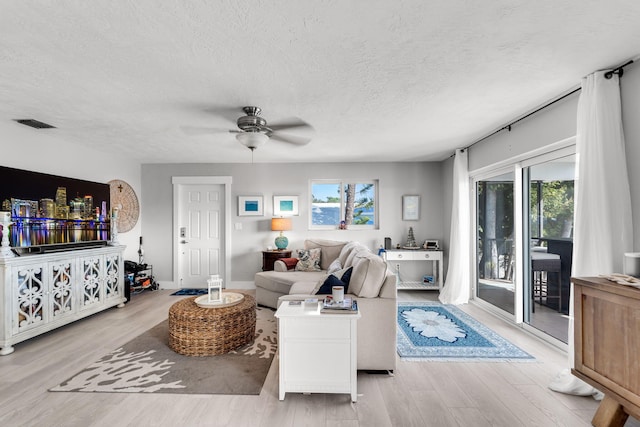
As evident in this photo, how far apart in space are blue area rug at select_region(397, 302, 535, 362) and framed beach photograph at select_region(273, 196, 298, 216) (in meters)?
2.57

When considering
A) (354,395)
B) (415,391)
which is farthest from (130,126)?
(415,391)

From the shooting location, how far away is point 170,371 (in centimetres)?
235

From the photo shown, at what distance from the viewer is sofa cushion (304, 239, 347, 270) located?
4559 millimetres

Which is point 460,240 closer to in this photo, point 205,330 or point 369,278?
point 369,278

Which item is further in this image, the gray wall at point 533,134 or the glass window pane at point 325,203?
the glass window pane at point 325,203

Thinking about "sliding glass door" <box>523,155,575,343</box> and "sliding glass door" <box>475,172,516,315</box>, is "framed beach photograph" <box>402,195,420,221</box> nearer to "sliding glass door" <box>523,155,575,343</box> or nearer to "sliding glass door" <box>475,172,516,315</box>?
"sliding glass door" <box>475,172,516,315</box>

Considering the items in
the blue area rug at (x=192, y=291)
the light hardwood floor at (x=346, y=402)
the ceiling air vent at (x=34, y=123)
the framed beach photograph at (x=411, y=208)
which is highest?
the ceiling air vent at (x=34, y=123)

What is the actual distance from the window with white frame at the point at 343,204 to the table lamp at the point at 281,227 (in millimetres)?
502

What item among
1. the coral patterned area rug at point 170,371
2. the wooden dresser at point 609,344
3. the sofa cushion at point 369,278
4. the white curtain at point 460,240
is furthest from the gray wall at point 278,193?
the wooden dresser at point 609,344

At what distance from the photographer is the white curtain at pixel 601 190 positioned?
6.35ft

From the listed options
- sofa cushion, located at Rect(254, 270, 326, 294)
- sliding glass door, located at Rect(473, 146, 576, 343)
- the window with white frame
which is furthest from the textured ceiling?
the window with white frame

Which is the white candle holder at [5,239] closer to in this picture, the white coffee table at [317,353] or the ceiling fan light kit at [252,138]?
the ceiling fan light kit at [252,138]

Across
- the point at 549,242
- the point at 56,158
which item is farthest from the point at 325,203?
the point at 56,158

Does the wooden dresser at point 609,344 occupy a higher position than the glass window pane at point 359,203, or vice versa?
the glass window pane at point 359,203
